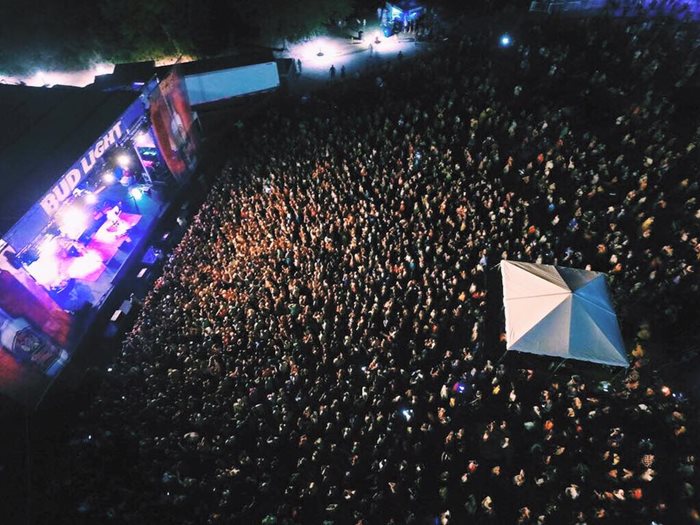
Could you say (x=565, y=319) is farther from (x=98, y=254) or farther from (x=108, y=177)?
(x=108, y=177)

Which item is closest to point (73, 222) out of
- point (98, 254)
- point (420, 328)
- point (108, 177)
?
point (98, 254)

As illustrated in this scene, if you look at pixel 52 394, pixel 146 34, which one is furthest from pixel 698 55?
pixel 146 34

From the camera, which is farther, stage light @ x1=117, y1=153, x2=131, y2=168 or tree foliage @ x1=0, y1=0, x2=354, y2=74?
tree foliage @ x1=0, y1=0, x2=354, y2=74

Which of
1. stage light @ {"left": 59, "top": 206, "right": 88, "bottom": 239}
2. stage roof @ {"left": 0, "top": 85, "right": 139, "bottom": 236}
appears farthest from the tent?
stage light @ {"left": 59, "top": 206, "right": 88, "bottom": 239}

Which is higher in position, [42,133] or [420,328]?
[42,133]

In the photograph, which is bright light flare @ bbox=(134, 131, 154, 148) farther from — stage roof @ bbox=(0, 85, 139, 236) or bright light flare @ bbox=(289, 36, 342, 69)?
bright light flare @ bbox=(289, 36, 342, 69)

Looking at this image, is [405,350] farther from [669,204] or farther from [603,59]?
[603,59]
